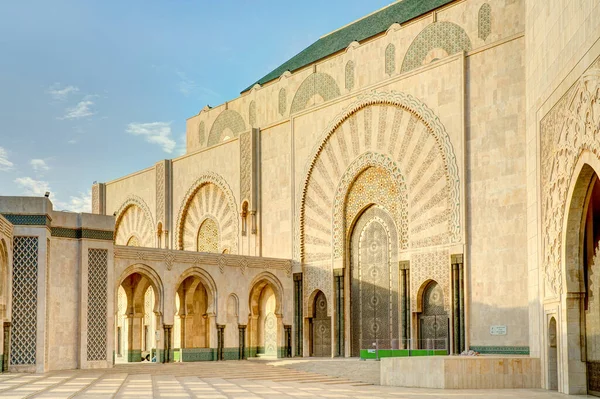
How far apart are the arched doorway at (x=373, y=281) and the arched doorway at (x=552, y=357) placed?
15.3 feet

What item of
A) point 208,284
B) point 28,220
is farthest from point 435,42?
point 28,220

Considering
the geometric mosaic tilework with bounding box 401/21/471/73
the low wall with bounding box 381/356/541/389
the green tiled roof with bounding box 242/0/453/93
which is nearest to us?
the low wall with bounding box 381/356/541/389

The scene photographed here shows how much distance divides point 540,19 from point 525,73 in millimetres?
2176

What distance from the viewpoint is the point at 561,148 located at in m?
9.87

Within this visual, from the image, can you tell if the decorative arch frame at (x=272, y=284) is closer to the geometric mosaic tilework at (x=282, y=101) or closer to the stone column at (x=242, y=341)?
the stone column at (x=242, y=341)

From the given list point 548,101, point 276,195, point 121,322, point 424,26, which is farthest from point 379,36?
point 121,322

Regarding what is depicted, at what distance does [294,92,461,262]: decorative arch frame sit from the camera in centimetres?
1407

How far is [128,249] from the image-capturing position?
15414mm

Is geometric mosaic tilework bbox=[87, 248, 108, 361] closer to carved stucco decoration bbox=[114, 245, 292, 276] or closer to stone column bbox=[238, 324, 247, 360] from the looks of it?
carved stucco decoration bbox=[114, 245, 292, 276]

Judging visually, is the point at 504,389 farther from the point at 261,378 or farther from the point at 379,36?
the point at 379,36

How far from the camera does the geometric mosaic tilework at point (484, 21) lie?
1445 centimetres

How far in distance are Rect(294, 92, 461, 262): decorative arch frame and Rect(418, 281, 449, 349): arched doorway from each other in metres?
1.09

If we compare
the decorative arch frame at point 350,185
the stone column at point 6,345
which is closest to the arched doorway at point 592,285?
the decorative arch frame at point 350,185

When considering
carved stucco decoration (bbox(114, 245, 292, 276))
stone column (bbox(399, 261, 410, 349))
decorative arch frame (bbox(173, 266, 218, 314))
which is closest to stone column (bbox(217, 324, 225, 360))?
decorative arch frame (bbox(173, 266, 218, 314))
